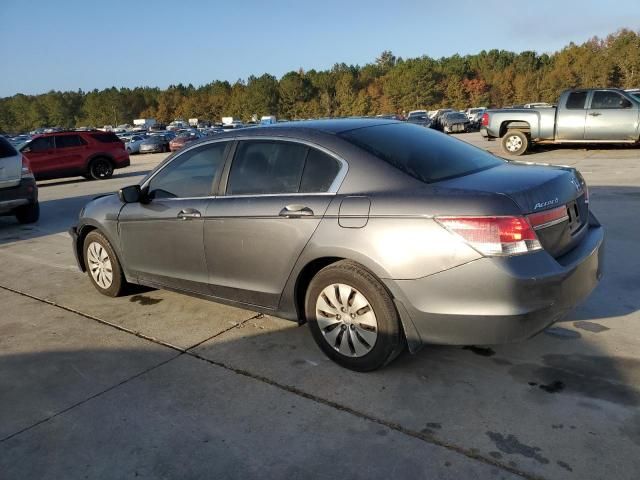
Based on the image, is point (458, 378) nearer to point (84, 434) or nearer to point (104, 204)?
point (84, 434)

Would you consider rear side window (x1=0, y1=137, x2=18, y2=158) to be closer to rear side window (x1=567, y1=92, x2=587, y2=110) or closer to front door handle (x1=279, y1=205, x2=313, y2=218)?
front door handle (x1=279, y1=205, x2=313, y2=218)

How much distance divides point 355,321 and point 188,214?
5.46 ft

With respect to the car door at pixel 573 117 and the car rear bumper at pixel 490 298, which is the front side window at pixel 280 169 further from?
the car door at pixel 573 117

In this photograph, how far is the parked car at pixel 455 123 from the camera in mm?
35562

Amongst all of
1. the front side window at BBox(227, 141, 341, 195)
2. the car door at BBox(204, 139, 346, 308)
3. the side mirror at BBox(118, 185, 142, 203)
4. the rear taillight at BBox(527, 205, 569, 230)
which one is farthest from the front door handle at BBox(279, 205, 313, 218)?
the side mirror at BBox(118, 185, 142, 203)

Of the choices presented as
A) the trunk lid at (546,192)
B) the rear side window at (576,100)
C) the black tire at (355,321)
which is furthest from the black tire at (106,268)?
the rear side window at (576,100)

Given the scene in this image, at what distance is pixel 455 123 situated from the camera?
117 ft

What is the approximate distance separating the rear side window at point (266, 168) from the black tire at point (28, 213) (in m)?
7.26

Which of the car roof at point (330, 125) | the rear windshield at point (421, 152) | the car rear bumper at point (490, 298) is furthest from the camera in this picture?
the car roof at point (330, 125)

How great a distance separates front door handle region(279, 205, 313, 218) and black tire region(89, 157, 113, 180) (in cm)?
1663

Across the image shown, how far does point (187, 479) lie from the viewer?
8.50 ft

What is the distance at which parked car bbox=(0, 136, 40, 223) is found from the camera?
9.17m

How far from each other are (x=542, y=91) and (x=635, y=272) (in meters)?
93.4

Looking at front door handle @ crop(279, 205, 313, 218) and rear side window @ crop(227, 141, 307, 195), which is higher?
rear side window @ crop(227, 141, 307, 195)
